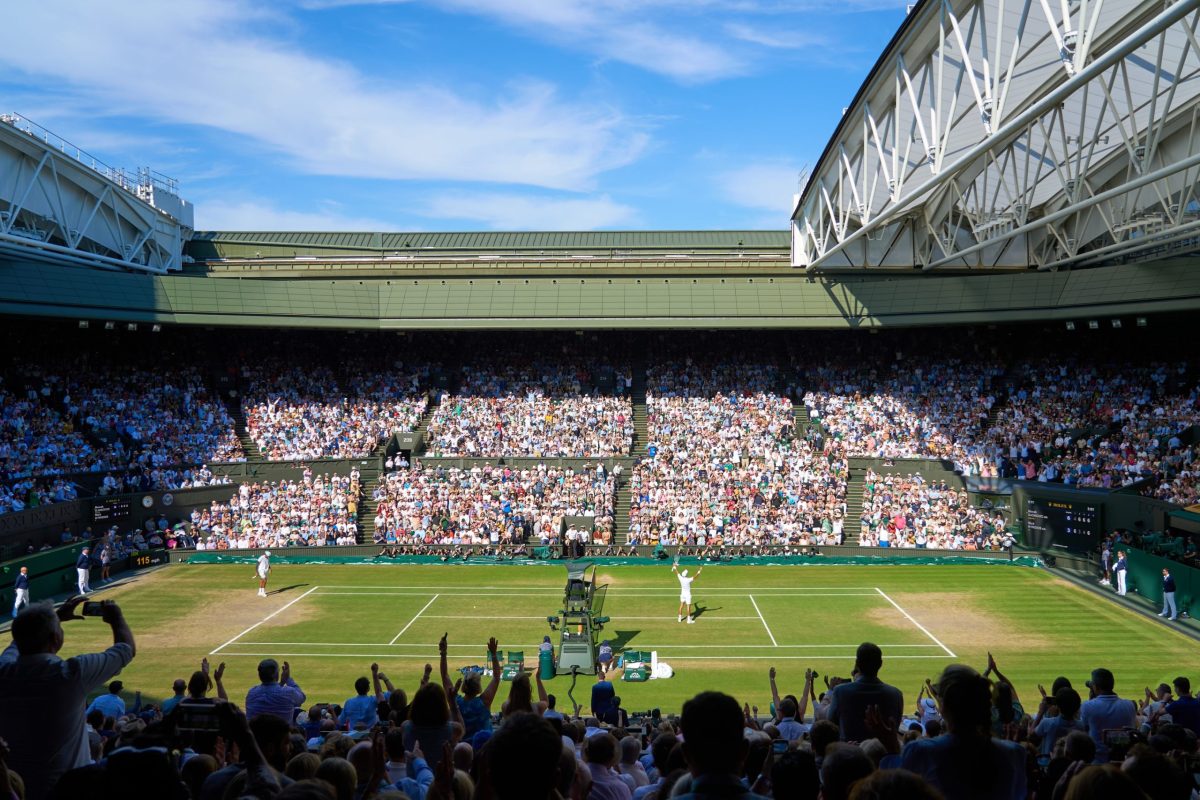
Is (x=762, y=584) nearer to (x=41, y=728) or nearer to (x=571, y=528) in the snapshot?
(x=571, y=528)

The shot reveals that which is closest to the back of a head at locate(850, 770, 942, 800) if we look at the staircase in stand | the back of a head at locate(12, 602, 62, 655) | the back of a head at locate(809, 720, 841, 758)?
the back of a head at locate(809, 720, 841, 758)

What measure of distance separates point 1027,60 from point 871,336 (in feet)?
84.6

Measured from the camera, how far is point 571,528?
37625mm

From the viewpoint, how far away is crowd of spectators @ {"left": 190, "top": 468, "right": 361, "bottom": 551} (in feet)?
123

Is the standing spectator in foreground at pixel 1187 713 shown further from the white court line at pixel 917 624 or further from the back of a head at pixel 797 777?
the white court line at pixel 917 624

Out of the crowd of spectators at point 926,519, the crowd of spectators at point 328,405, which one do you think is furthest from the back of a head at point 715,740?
the crowd of spectators at point 328,405

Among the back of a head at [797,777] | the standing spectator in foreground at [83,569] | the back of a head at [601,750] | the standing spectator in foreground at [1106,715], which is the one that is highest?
the back of a head at [797,777]

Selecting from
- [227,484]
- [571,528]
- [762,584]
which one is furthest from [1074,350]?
[227,484]

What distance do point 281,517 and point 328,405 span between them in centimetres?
856

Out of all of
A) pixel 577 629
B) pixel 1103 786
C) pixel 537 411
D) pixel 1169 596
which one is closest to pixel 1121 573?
pixel 1169 596

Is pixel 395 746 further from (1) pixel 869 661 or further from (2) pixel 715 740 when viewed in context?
(2) pixel 715 740

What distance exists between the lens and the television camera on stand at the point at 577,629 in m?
21.6

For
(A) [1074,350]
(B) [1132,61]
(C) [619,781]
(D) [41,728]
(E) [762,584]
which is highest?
(B) [1132,61]

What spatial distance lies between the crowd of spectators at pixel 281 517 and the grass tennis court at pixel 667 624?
2.31 metres
